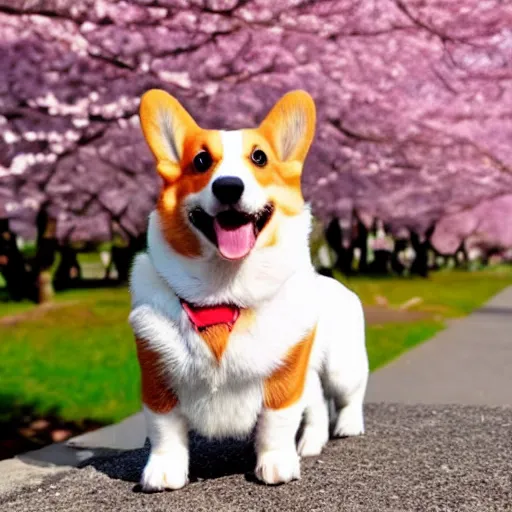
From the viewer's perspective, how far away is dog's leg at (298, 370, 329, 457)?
4398 mm

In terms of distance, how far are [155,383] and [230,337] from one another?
42 cm

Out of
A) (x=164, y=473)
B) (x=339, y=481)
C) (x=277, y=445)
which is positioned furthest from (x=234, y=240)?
(x=339, y=481)

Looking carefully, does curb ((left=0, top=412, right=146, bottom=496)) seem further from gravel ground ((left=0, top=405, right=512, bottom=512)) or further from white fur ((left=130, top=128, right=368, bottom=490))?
white fur ((left=130, top=128, right=368, bottom=490))

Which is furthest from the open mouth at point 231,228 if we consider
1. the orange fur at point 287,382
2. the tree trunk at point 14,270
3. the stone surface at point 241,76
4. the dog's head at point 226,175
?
the tree trunk at point 14,270

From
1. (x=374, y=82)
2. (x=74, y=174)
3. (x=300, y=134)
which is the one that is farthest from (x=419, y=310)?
(x=300, y=134)

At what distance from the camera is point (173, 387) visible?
Result: 372 centimetres

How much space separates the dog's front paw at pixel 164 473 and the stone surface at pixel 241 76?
6.03m

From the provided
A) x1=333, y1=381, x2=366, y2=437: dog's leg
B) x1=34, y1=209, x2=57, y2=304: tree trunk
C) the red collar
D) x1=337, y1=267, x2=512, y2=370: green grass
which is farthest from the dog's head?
x1=34, y1=209, x2=57, y2=304: tree trunk

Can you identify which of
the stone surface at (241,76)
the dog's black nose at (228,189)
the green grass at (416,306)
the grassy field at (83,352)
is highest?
the stone surface at (241,76)

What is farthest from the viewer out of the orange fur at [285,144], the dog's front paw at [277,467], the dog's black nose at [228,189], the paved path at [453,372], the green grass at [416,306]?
the green grass at [416,306]

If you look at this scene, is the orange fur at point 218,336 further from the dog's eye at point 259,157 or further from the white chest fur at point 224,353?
the dog's eye at point 259,157

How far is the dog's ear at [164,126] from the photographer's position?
12.4 feet

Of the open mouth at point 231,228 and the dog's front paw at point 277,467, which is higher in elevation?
the open mouth at point 231,228

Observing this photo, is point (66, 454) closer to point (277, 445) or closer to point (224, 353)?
point (277, 445)
